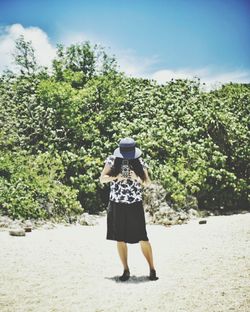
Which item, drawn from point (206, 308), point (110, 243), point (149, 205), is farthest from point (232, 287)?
point (149, 205)

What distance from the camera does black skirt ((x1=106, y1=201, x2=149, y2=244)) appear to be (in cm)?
473

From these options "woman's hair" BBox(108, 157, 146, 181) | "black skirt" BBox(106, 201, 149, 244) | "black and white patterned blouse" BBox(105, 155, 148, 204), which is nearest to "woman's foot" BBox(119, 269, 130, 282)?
"black skirt" BBox(106, 201, 149, 244)

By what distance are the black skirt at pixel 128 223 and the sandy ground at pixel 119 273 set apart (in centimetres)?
53

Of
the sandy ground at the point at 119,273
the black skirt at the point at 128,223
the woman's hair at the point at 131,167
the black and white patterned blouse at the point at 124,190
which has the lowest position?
the sandy ground at the point at 119,273

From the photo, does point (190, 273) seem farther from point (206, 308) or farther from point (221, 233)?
point (221, 233)

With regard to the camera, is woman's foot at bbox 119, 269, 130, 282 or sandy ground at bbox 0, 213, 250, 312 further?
woman's foot at bbox 119, 269, 130, 282

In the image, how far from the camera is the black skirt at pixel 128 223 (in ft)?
15.5

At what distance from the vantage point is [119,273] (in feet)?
16.8

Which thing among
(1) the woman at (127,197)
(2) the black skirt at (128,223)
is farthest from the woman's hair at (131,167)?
(2) the black skirt at (128,223)

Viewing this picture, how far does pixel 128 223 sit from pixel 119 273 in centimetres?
83

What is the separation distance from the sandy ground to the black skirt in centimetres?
53

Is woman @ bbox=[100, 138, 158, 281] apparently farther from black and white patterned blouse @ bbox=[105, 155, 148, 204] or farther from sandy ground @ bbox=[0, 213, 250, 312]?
sandy ground @ bbox=[0, 213, 250, 312]

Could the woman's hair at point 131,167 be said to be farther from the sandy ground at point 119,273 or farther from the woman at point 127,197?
the sandy ground at point 119,273

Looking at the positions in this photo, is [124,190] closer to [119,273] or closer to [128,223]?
[128,223]
